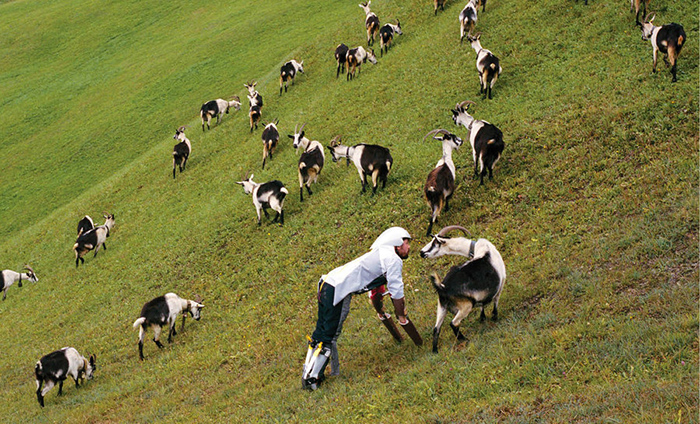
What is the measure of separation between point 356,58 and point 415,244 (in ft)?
45.9

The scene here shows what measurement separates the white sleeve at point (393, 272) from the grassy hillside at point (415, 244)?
99cm

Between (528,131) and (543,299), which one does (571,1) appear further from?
(543,299)

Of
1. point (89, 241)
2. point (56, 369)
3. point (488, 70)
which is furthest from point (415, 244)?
point (89, 241)

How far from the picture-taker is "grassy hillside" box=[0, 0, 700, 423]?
241 inches

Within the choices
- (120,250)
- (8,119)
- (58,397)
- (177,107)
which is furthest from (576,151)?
(8,119)

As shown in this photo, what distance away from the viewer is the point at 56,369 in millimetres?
11164

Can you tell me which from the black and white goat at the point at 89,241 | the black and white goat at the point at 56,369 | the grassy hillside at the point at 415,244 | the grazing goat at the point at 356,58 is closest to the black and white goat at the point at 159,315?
the grassy hillside at the point at 415,244

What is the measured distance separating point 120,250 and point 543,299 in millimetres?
15750

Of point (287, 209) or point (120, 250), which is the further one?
point (120, 250)

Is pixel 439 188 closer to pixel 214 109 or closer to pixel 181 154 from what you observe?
pixel 181 154

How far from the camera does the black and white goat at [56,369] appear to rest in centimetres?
1109

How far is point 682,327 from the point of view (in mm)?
5625

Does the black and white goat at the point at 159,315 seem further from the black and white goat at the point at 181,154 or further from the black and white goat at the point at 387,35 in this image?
the black and white goat at the point at 387,35

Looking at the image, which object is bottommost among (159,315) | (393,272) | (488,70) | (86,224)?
(86,224)
